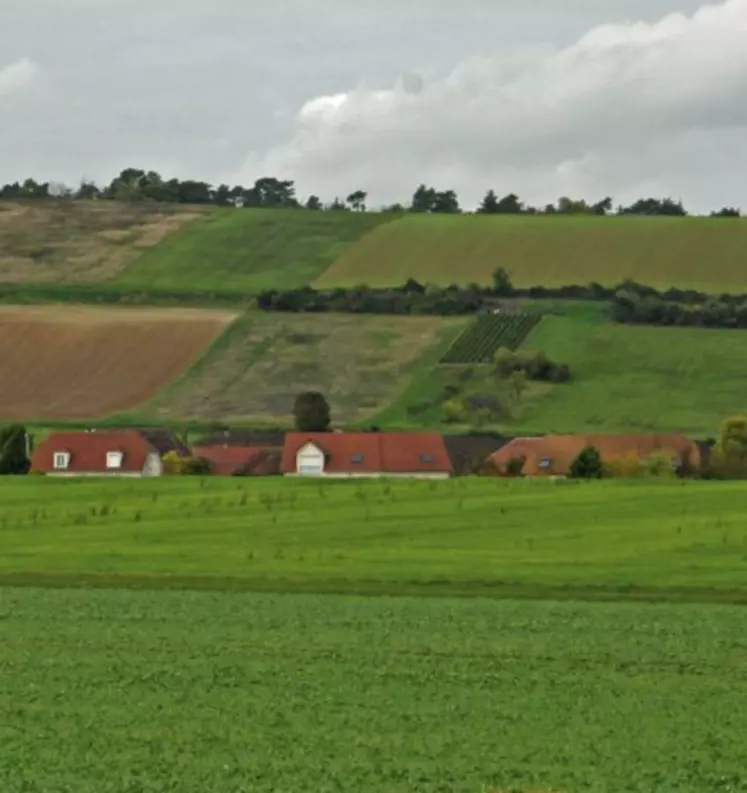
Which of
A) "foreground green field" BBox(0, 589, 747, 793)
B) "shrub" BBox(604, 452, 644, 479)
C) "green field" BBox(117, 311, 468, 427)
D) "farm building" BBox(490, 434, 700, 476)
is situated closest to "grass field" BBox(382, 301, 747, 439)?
"green field" BBox(117, 311, 468, 427)

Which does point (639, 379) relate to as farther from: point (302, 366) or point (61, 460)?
point (61, 460)

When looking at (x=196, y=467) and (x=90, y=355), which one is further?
(x=90, y=355)

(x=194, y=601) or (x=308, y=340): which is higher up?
(x=308, y=340)

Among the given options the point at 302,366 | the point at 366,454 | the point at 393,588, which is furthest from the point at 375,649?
the point at 302,366

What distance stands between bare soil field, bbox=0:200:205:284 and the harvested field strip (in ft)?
96.9

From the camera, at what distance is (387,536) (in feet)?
138

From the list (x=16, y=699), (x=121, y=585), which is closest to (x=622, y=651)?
(x=16, y=699)

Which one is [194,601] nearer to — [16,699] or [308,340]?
[16,699]

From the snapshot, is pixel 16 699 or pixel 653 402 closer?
pixel 16 699

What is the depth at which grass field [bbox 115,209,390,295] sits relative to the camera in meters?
124

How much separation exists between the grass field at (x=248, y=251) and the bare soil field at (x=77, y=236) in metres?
2.03

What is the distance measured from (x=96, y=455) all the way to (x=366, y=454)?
453 inches

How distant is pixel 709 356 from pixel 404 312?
21134mm

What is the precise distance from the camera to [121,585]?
33.4m
